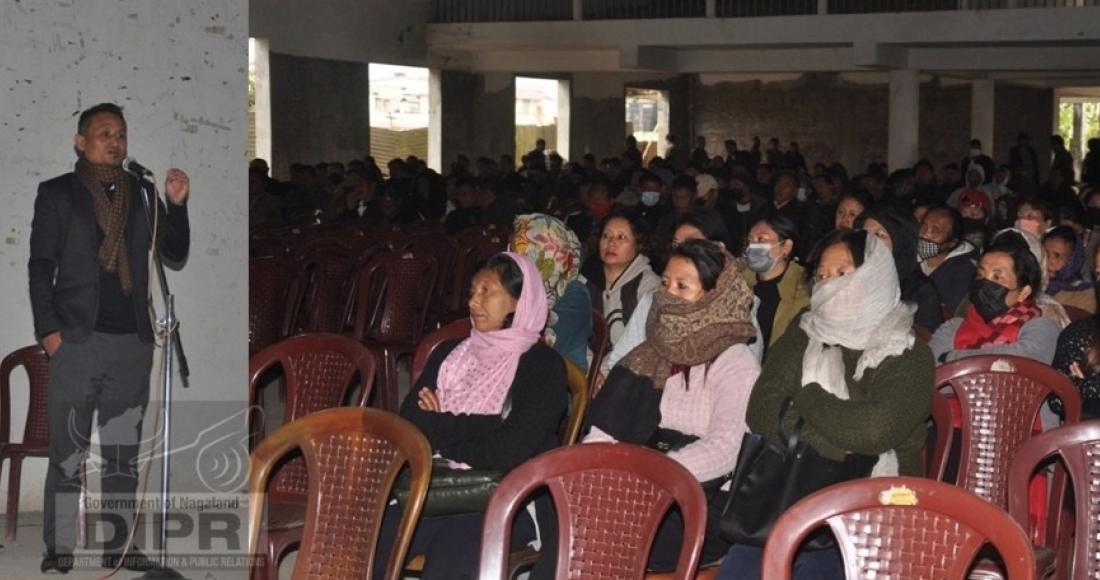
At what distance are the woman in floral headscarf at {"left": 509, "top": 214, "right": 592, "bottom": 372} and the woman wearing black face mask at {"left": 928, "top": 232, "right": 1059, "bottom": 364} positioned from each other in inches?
48.4

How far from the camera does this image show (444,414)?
13.3 ft

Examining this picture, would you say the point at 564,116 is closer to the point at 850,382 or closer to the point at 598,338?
the point at 598,338

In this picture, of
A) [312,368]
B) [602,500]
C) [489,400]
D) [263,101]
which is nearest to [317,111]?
[263,101]

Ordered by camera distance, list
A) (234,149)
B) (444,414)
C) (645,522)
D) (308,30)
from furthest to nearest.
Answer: (308,30) → (234,149) → (444,414) → (645,522)

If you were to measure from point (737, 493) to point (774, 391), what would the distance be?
26 cm

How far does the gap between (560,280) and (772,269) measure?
824mm

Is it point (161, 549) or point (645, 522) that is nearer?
point (645, 522)

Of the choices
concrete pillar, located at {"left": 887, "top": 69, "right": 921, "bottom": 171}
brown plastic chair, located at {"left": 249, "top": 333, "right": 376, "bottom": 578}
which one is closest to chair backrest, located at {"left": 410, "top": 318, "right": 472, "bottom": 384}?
brown plastic chair, located at {"left": 249, "top": 333, "right": 376, "bottom": 578}

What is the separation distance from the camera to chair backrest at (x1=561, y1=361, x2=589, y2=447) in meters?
4.33

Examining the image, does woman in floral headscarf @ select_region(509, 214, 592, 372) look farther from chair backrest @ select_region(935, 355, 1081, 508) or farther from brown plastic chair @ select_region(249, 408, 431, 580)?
brown plastic chair @ select_region(249, 408, 431, 580)

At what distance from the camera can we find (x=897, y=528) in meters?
2.85

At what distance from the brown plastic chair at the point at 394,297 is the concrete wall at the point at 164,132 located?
1.79 meters

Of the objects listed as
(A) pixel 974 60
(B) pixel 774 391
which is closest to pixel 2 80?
(B) pixel 774 391

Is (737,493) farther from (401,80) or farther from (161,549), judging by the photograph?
(401,80)
